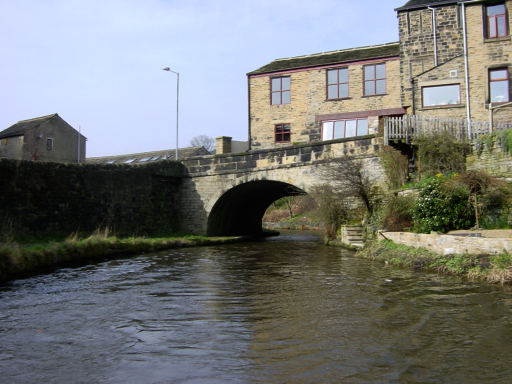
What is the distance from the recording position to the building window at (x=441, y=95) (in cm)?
2052

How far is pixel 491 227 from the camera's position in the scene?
36.7 feet

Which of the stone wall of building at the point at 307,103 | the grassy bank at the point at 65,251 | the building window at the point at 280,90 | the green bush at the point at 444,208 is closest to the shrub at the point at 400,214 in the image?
the green bush at the point at 444,208

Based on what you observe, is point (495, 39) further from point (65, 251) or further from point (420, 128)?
point (65, 251)

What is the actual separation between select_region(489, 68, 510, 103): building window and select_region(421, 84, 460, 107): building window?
1.31 metres

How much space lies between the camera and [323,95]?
24.5 metres

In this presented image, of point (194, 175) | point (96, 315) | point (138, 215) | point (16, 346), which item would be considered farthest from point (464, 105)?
point (16, 346)

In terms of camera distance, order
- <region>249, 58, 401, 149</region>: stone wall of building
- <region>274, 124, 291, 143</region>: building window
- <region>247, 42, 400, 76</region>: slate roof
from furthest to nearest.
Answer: <region>274, 124, 291, 143</region>: building window → <region>247, 42, 400, 76</region>: slate roof → <region>249, 58, 401, 149</region>: stone wall of building

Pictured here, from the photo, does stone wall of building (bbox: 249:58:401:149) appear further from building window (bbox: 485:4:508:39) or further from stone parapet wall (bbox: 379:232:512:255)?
stone parapet wall (bbox: 379:232:512:255)

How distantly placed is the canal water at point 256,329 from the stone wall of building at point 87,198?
6056 mm

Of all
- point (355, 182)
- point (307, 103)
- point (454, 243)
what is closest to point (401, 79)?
point (307, 103)

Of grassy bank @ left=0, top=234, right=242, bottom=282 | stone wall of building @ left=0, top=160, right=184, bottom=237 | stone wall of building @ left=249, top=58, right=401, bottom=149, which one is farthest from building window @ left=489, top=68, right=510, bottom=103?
stone wall of building @ left=0, top=160, right=184, bottom=237

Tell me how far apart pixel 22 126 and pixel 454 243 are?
33.6 meters

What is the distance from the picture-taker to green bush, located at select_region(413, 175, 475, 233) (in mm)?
11688

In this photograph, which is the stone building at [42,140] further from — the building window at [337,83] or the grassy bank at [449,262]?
the grassy bank at [449,262]
